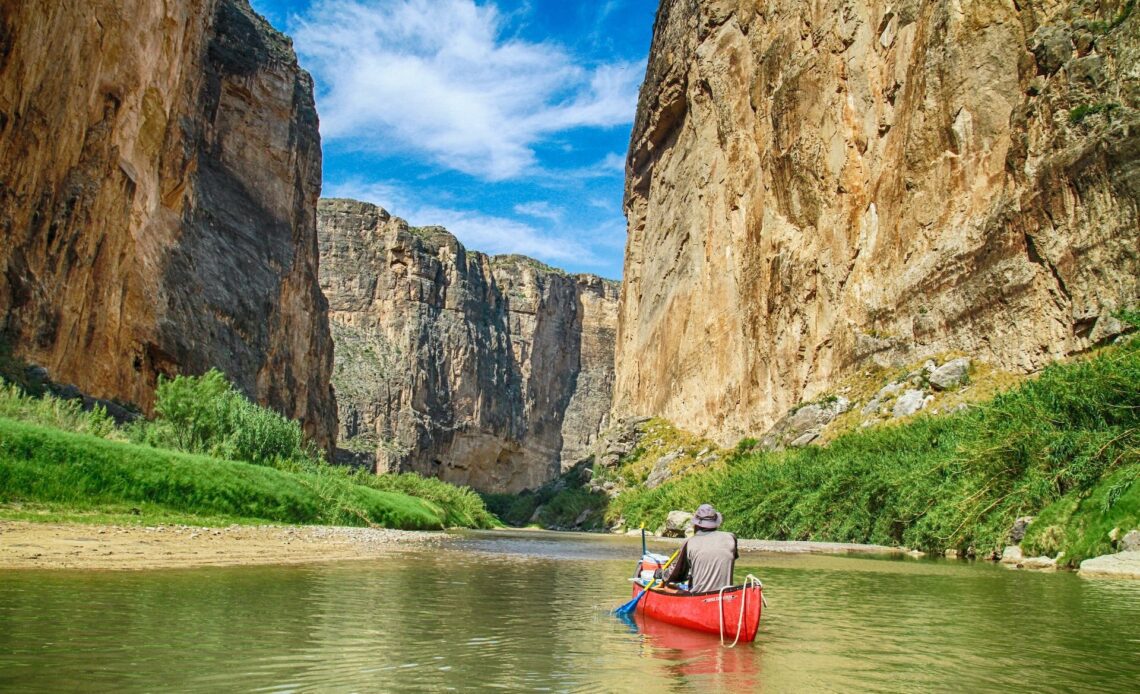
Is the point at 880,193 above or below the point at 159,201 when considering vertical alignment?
below

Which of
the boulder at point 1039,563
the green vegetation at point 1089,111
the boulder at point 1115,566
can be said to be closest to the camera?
the boulder at point 1115,566

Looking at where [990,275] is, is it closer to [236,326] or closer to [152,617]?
[152,617]

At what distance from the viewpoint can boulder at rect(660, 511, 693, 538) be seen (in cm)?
3299

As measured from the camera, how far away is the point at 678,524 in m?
33.4

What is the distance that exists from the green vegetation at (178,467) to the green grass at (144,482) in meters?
0.03

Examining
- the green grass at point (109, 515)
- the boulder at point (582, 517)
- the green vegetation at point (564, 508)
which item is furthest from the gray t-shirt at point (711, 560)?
the boulder at point (582, 517)

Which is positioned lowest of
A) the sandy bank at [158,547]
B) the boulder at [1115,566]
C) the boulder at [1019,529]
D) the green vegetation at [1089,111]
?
the sandy bank at [158,547]

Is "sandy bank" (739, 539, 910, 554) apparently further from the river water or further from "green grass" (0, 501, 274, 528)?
"green grass" (0, 501, 274, 528)

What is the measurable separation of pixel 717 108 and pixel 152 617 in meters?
50.0

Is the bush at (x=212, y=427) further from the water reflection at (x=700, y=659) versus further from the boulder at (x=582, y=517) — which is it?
the boulder at (x=582, y=517)

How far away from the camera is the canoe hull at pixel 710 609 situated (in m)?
8.27

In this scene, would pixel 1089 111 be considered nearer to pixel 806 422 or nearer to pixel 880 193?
pixel 880 193

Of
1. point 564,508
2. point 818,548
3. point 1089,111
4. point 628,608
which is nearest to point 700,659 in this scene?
point 628,608

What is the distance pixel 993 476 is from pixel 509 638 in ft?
44.6
